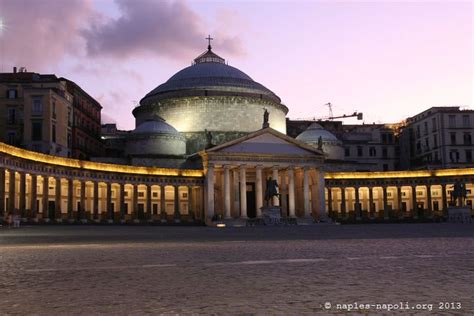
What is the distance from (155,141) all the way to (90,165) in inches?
707

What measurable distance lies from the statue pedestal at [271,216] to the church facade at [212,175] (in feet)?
22.6

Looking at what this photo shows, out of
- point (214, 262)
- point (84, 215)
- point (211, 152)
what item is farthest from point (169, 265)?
point (211, 152)

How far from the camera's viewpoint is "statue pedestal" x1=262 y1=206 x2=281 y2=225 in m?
71.8

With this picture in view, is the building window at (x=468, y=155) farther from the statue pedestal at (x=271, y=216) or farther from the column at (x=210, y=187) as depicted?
the statue pedestal at (x=271, y=216)

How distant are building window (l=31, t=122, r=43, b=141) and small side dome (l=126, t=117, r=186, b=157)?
1780 centimetres

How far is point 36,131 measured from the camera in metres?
79.5

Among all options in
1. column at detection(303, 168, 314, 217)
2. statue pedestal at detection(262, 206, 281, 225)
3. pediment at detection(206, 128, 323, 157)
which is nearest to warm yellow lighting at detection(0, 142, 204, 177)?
pediment at detection(206, 128, 323, 157)

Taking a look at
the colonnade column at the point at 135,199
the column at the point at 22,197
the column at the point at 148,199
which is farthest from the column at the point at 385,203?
the column at the point at 22,197

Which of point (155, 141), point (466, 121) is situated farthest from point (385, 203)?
point (155, 141)

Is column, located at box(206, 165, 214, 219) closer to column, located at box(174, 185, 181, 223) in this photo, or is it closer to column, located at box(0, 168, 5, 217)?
column, located at box(174, 185, 181, 223)

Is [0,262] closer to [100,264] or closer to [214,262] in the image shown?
[100,264]

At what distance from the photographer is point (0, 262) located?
16.7 meters

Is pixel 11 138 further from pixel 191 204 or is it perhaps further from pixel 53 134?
pixel 191 204

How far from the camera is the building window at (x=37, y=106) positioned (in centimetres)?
7888
